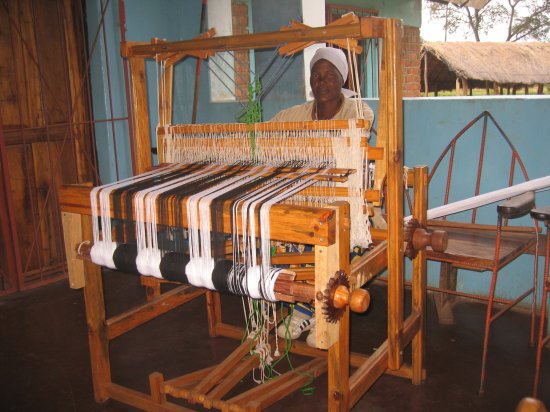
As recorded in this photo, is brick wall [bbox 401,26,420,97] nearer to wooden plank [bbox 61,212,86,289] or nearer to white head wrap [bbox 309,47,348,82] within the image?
white head wrap [bbox 309,47,348,82]

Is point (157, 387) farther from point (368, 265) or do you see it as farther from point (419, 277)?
point (419, 277)

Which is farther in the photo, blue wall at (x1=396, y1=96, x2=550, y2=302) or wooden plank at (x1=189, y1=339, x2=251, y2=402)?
blue wall at (x1=396, y1=96, x2=550, y2=302)

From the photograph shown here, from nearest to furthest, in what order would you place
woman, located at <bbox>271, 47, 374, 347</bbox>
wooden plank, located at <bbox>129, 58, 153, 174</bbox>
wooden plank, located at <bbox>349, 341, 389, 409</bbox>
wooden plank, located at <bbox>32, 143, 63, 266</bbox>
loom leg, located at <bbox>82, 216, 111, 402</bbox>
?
wooden plank, located at <bbox>349, 341, 389, 409</bbox> < loom leg, located at <bbox>82, 216, 111, 402</bbox> < wooden plank, located at <bbox>129, 58, 153, 174</bbox> < woman, located at <bbox>271, 47, 374, 347</bbox> < wooden plank, located at <bbox>32, 143, 63, 266</bbox>

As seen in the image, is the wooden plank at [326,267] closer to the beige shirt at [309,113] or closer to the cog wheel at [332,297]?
the cog wheel at [332,297]

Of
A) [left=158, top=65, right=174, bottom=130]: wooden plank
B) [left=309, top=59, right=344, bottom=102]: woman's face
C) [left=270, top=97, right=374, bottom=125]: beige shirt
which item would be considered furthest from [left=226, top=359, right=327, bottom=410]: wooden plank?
[left=309, top=59, right=344, bottom=102]: woman's face

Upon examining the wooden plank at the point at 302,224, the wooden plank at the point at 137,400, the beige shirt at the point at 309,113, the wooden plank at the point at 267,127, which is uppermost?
the beige shirt at the point at 309,113

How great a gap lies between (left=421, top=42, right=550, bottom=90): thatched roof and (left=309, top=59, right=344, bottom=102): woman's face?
5251mm

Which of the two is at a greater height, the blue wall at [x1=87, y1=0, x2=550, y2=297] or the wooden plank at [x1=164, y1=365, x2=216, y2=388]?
the blue wall at [x1=87, y1=0, x2=550, y2=297]

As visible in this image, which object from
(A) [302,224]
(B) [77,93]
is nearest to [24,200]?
(B) [77,93]

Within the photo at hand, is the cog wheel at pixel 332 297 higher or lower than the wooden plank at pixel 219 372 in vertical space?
higher

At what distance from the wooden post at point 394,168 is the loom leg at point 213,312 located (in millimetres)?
1193

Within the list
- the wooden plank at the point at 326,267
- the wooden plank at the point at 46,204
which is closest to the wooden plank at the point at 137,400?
the wooden plank at the point at 326,267

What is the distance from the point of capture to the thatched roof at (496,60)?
777 cm

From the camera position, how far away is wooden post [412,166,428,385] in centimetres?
228
